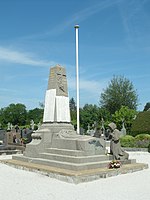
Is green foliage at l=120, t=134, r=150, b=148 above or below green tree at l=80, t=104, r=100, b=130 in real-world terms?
below

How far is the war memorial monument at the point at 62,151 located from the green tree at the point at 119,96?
135ft

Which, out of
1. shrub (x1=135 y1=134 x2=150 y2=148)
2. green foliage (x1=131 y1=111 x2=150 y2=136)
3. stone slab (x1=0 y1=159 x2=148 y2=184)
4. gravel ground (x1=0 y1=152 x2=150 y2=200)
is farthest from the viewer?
green foliage (x1=131 y1=111 x2=150 y2=136)

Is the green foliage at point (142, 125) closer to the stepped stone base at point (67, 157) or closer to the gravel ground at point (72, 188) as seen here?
the stepped stone base at point (67, 157)

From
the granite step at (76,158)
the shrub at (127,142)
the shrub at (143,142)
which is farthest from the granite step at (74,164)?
the shrub at (127,142)

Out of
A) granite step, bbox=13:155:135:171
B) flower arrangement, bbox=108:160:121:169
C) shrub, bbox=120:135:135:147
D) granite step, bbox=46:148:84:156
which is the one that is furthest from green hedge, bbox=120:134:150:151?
flower arrangement, bbox=108:160:121:169

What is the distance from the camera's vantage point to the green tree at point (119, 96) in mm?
53469

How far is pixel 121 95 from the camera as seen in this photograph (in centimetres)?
5331

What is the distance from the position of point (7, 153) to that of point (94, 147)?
28.1ft

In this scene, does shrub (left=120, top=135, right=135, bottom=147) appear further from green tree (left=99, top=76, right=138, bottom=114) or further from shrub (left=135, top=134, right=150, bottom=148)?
green tree (left=99, top=76, right=138, bottom=114)

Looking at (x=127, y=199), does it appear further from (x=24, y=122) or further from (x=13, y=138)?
(x=24, y=122)

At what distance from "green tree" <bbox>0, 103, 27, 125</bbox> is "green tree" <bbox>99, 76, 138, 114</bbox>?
35069mm

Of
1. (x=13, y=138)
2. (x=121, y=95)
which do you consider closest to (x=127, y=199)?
(x=13, y=138)

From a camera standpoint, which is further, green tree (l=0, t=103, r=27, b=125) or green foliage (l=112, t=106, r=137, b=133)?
green tree (l=0, t=103, r=27, b=125)

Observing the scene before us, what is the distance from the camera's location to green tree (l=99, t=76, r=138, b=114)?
5347cm
